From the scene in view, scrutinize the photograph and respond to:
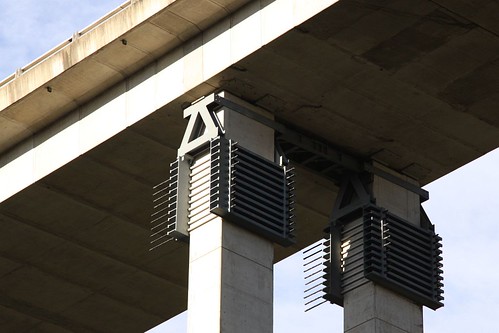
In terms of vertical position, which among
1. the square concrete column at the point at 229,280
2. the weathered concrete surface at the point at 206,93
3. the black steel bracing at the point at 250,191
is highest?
the weathered concrete surface at the point at 206,93

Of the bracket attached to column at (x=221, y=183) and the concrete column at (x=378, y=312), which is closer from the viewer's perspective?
the bracket attached to column at (x=221, y=183)

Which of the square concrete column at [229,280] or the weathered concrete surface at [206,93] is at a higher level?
the weathered concrete surface at [206,93]

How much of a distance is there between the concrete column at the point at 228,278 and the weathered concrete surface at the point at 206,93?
6.47 ft

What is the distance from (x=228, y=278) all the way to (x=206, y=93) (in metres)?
4.84

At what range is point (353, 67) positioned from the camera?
140 ft

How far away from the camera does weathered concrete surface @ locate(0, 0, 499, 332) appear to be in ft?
138

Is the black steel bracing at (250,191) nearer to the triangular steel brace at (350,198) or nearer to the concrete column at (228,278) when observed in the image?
the concrete column at (228,278)

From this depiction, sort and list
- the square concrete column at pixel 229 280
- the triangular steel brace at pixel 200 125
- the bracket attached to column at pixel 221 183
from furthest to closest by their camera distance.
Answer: the triangular steel brace at pixel 200 125 → the bracket attached to column at pixel 221 183 → the square concrete column at pixel 229 280

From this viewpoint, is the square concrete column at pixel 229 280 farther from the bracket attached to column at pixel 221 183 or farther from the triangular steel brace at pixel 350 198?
the triangular steel brace at pixel 350 198

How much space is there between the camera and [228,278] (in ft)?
137

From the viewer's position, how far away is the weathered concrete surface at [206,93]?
1651 inches

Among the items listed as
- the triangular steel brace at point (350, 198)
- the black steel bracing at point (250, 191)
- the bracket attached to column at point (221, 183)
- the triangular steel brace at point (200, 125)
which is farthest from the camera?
the triangular steel brace at point (350, 198)

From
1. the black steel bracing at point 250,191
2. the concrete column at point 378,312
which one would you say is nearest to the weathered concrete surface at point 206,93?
the black steel bracing at point 250,191

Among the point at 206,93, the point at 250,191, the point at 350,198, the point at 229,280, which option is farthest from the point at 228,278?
the point at 350,198
